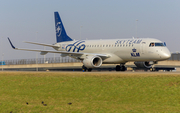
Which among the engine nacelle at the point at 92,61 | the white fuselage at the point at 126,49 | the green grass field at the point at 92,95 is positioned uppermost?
the white fuselage at the point at 126,49

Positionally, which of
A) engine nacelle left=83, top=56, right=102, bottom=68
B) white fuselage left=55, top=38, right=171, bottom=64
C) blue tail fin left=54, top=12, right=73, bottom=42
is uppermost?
blue tail fin left=54, top=12, right=73, bottom=42

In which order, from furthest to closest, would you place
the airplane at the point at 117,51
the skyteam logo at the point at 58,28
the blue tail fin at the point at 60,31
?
the skyteam logo at the point at 58,28, the blue tail fin at the point at 60,31, the airplane at the point at 117,51

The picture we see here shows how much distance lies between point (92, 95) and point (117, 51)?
17311 mm

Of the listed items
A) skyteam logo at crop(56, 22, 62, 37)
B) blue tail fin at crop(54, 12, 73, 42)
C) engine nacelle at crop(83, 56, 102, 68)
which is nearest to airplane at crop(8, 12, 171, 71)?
Answer: engine nacelle at crop(83, 56, 102, 68)

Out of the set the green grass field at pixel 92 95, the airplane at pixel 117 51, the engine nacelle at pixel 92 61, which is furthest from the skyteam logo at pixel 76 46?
the green grass field at pixel 92 95

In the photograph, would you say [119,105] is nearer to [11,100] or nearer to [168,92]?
[168,92]

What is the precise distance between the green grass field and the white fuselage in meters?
9.67

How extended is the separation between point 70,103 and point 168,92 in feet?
24.0

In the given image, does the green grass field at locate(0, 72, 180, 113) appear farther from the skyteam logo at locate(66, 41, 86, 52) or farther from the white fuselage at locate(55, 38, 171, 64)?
the skyteam logo at locate(66, 41, 86, 52)

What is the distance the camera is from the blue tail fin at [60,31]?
49.9 m

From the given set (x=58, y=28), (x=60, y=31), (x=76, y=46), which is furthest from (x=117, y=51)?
(x=58, y=28)

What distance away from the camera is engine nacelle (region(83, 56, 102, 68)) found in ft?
128

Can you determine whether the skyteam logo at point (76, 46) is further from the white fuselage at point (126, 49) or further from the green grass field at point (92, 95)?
the green grass field at point (92, 95)

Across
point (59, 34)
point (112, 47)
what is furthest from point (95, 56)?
point (59, 34)
